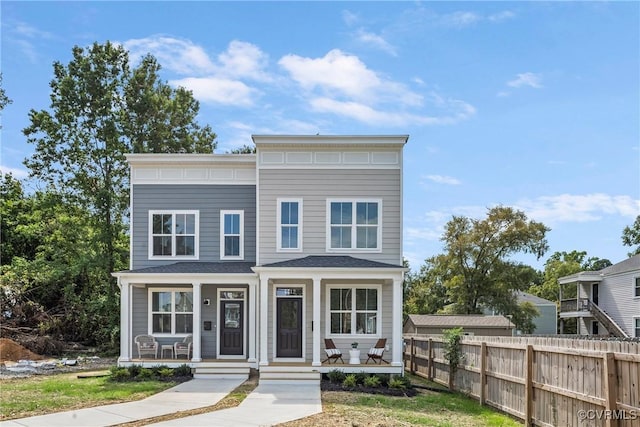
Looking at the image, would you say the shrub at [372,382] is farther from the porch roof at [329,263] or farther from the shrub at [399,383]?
the porch roof at [329,263]

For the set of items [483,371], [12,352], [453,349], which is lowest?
[12,352]

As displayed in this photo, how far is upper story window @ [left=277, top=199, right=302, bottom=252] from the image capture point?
18594 millimetres

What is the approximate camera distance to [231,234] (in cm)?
1967

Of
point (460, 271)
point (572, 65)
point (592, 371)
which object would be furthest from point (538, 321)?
point (592, 371)

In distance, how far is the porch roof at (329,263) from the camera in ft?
56.5

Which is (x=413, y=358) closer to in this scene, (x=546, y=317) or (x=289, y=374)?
(x=289, y=374)

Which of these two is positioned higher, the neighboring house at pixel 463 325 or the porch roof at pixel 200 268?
the porch roof at pixel 200 268

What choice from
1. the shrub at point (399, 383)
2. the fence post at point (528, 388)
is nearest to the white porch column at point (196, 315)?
the shrub at point (399, 383)

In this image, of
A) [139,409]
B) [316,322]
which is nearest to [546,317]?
[316,322]

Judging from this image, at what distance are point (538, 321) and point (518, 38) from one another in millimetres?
37265

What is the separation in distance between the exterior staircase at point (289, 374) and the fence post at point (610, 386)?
9438 mm

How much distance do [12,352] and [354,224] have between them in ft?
43.3

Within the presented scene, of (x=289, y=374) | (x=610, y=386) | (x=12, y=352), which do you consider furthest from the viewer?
(x=12, y=352)

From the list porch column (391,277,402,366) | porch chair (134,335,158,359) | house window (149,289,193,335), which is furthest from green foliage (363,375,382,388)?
porch chair (134,335,158,359)
